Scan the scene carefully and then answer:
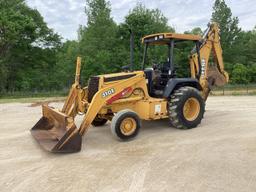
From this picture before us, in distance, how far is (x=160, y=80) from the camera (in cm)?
813

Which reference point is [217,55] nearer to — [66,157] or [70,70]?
[66,157]

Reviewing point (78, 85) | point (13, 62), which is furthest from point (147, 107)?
point (13, 62)

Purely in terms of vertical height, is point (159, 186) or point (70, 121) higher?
point (70, 121)

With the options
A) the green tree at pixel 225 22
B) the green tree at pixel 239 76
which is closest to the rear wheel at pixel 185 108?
the green tree at pixel 239 76

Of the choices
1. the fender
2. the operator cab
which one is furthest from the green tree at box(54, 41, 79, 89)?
the fender

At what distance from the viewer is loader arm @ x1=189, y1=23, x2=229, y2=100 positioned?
8648mm

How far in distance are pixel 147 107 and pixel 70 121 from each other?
75.8 inches

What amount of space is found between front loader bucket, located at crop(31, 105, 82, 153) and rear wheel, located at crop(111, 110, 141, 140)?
0.90m

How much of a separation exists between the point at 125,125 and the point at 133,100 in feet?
2.56

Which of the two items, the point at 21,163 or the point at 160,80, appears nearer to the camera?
the point at 21,163

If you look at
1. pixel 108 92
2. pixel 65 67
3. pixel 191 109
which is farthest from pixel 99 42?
pixel 108 92

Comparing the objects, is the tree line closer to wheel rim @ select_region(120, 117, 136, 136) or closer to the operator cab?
the operator cab

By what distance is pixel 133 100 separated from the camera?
741cm

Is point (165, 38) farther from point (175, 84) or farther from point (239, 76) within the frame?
point (239, 76)
